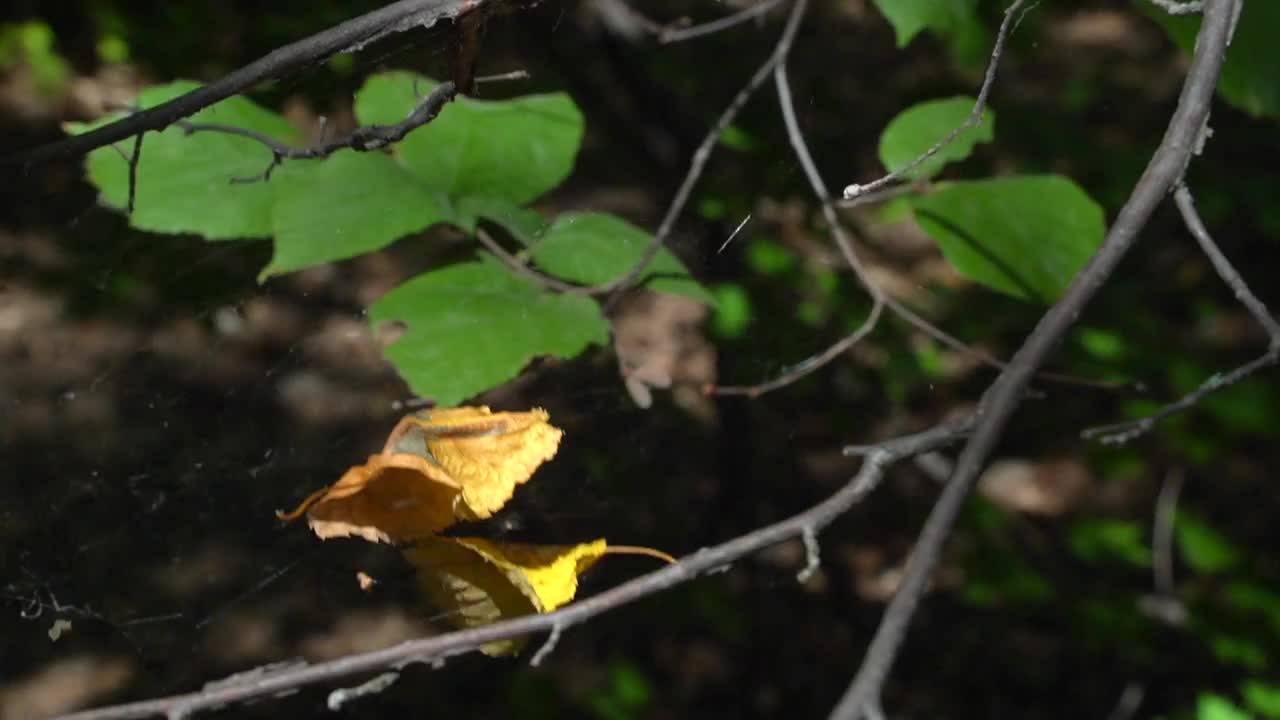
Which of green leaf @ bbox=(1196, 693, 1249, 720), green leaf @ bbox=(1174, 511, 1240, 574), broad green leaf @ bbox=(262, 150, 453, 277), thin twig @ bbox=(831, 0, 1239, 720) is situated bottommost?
green leaf @ bbox=(1196, 693, 1249, 720)

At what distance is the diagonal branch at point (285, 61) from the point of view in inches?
21.9

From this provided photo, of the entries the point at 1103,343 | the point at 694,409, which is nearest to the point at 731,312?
the point at 694,409

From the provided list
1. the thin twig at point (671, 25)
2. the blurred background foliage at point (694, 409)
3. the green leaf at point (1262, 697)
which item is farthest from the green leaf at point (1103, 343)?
the thin twig at point (671, 25)

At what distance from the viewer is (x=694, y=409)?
1785 mm

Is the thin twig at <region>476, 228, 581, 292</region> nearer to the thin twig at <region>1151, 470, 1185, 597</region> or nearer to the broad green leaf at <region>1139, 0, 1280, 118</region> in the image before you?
the broad green leaf at <region>1139, 0, 1280, 118</region>

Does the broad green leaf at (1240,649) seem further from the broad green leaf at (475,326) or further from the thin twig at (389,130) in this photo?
the thin twig at (389,130)

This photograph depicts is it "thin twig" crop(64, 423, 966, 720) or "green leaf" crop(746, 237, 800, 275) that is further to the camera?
"green leaf" crop(746, 237, 800, 275)

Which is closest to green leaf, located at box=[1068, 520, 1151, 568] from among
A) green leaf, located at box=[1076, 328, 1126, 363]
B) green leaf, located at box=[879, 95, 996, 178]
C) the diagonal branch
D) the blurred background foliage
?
the blurred background foliage

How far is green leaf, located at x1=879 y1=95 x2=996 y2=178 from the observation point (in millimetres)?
1064

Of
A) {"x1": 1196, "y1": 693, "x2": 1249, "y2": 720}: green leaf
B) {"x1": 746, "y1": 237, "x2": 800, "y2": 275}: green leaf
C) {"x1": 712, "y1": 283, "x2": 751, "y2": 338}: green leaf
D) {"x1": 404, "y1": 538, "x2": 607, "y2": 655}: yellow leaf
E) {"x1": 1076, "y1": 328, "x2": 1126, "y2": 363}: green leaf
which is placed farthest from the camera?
{"x1": 1076, "y1": 328, "x2": 1126, "y2": 363}: green leaf

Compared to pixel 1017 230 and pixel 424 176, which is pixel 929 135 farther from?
pixel 424 176

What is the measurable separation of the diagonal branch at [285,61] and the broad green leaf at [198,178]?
0.27 meters

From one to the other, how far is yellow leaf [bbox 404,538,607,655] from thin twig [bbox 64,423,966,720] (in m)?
0.13

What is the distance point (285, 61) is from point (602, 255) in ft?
1.33
